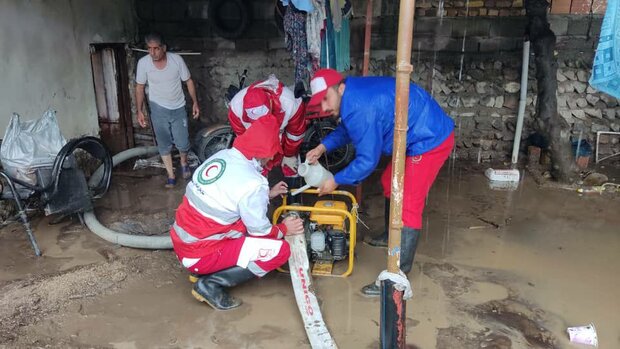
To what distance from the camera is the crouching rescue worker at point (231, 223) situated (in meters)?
3.04

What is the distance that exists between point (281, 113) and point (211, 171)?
1399mm

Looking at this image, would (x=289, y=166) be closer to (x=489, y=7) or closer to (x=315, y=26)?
(x=315, y=26)

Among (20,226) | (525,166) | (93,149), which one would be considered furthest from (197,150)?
(525,166)

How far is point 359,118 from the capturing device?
3195mm

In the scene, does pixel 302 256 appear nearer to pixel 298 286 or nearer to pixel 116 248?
pixel 298 286

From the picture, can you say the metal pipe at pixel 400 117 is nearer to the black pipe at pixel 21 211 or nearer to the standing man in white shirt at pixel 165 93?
the black pipe at pixel 21 211

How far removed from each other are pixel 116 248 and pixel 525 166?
4.93 m

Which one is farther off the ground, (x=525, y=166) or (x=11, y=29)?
(x=11, y=29)

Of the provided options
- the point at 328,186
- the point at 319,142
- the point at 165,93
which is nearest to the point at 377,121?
the point at 328,186

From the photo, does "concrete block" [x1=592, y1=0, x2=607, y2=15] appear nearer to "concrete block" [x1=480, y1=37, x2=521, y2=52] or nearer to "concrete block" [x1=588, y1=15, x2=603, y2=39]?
"concrete block" [x1=588, y1=15, x2=603, y2=39]

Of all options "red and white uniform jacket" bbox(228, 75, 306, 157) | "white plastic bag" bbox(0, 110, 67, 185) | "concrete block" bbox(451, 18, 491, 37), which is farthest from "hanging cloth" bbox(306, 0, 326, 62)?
"concrete block" bbox(451, 18, 491, 37)

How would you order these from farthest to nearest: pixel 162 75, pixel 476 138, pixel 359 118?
pixel 476 138 → pixel 162 75 → pixel 359 118

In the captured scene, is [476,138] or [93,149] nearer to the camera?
[93,149]

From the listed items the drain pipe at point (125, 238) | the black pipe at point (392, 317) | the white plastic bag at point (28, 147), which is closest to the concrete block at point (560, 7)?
the black pipe at point (392, 317)
